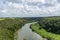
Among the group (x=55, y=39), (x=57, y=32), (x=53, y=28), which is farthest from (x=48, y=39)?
(x=53, y=28)

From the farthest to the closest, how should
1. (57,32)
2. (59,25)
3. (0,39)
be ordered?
(59,25)
(57,32)
(0,39)

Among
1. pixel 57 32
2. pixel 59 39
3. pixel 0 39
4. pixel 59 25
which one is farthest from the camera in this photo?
pixel 59 25

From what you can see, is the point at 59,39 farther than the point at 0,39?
Yes

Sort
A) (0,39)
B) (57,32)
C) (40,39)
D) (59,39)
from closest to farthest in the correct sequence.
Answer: (0,39) → (59,39) → (40,39) → (57,32)

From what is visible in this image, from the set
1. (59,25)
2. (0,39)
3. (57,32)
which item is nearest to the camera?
(0,39)

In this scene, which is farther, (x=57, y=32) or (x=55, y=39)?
(x=57, y=32)

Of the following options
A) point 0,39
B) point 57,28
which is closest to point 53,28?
point 57,28

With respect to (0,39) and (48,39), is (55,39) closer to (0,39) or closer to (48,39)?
(48,39)

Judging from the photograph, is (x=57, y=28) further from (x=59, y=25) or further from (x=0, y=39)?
(x=0, y=39)
